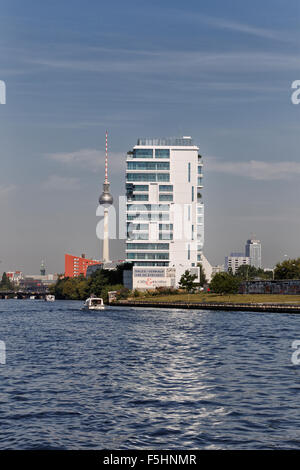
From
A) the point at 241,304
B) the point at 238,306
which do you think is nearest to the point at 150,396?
the point at 238,306

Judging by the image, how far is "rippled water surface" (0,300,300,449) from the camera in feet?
90.3

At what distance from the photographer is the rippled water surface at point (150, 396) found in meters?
27.5

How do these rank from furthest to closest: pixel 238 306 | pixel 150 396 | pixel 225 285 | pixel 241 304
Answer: pixel 225 285
pixel 241 304
pixel 238 306
pixel 150 396

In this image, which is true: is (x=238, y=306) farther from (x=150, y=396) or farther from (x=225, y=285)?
(x=150, y=396)

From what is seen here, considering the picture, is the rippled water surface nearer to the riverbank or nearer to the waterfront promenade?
the waterfront promenade

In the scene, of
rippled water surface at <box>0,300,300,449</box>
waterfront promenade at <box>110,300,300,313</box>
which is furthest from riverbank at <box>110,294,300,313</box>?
rippled water surface at <box>0,300,300,449</box>

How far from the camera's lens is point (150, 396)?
3722 cm

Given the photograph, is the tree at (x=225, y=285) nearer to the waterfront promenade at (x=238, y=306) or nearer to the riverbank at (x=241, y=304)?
the riverbank at (x=241, y=304)

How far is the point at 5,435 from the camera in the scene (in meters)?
27.8

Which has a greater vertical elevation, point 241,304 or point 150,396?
point 241,304

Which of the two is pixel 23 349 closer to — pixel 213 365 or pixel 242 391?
pixel 213 365

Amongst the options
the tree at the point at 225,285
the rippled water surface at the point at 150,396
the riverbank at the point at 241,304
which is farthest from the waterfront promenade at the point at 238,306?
the rippled water surface at the point at 150,396
